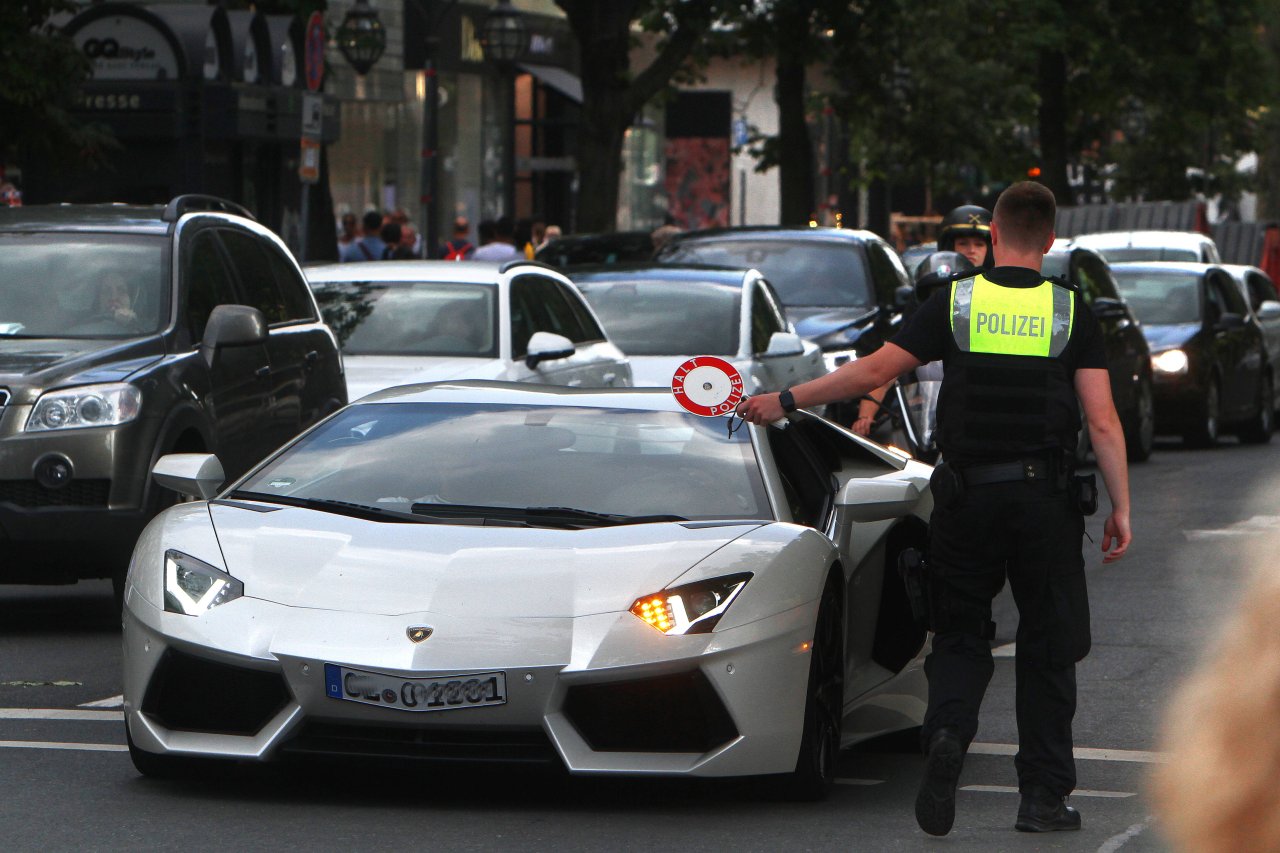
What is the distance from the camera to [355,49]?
25.1m

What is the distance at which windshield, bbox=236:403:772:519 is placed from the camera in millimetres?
6824

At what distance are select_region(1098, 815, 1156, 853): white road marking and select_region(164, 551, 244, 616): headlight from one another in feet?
7.50

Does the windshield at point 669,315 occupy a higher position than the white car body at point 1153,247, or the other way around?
the windshield at point 669,315

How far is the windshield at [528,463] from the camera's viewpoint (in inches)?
269

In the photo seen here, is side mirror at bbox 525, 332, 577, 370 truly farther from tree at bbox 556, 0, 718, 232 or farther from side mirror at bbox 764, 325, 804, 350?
tree at bbox 556, 0, 718, 232

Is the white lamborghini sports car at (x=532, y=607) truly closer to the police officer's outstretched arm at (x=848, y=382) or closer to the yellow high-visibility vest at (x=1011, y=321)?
the police officer's outstretched arm at (x=848, y=382)

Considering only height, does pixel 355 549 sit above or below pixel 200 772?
above

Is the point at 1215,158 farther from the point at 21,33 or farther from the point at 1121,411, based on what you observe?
the point at 21,33

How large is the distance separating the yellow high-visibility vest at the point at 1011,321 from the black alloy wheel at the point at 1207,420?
50.3ft

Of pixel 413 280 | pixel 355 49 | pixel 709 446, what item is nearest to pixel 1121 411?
pixel 413 280

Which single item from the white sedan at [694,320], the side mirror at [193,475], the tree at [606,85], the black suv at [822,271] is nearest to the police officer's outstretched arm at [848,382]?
the side mirror at [193,475]

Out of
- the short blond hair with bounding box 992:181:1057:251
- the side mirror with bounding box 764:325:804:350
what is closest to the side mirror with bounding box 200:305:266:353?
the side mirror with bounding box 764:325:804:350

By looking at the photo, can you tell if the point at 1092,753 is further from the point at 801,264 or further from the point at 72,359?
the point at 801,264

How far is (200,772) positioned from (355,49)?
1920 centimetres
